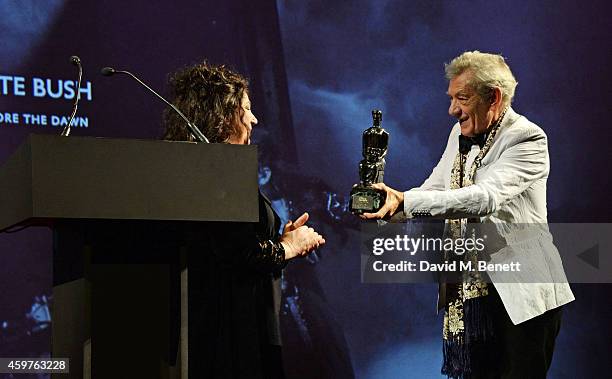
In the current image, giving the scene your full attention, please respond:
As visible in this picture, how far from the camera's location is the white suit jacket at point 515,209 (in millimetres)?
2828

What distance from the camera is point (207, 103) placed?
2.71 metres

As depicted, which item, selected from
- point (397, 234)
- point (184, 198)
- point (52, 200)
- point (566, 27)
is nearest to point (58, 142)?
point (52, 200)

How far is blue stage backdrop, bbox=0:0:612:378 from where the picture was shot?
381 cm

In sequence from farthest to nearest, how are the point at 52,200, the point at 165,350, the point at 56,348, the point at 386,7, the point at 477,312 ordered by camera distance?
the point at 386,7 < the point at 477,312 < the point at 165,350 < the point at 56,348 < the point at 52,200

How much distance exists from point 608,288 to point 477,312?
6.61 ft

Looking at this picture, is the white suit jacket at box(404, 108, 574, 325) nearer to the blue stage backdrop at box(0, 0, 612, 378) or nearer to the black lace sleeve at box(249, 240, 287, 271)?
the black lace sleeve at box(249, 240, 287, 271)

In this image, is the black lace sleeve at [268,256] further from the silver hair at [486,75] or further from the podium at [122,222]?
the silver hair at [486,75]

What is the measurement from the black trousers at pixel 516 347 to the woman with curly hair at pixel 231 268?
65 centimetres

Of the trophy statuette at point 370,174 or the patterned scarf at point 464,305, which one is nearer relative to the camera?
the trophy statuette at point 370,174

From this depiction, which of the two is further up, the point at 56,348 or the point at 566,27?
the point at 566,27

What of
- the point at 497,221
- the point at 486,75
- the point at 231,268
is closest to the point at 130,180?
the point at 231,268

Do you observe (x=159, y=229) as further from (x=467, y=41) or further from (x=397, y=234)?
(x=467, y=41)

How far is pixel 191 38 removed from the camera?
162 inches

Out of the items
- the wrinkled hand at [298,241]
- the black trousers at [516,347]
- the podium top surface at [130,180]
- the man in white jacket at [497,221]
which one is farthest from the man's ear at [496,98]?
the podium top surface at [130,180]
